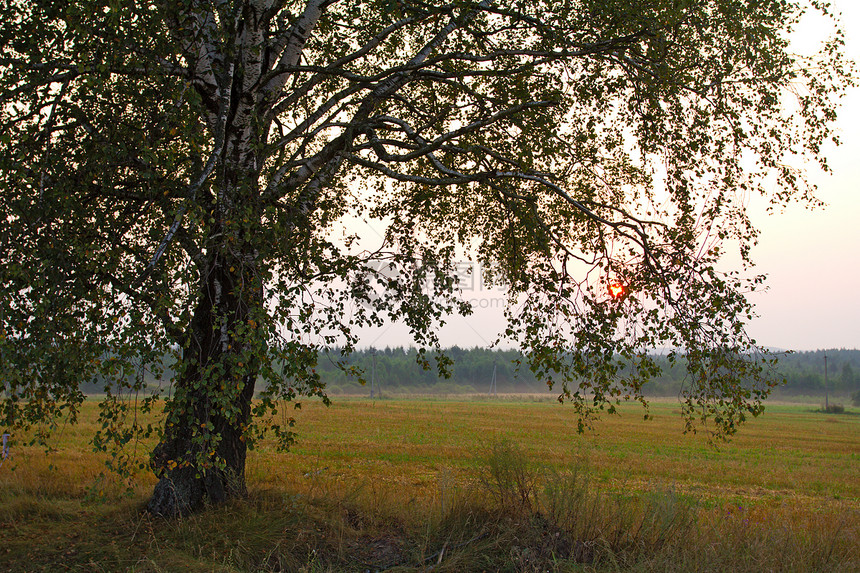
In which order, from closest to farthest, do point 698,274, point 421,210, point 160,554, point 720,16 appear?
point 160,554
point 698,274
point 720,16
point 421,210

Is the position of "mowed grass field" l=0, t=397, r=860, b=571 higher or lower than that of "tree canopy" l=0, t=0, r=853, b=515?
lower

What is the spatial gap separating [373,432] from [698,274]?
24204 mm

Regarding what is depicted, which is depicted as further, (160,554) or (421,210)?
(421,210)

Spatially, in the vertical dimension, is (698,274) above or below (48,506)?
above

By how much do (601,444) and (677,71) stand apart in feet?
76.5

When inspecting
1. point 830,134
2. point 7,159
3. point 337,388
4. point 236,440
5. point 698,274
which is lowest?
point 337,388

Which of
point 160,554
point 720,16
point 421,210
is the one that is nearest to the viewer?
point 160,554

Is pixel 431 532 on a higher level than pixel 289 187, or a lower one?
lower

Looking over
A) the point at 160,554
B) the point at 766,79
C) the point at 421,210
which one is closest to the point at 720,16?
the point at 766,79

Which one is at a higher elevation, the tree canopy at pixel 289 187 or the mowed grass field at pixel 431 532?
the tree canopy at pixel 289 187

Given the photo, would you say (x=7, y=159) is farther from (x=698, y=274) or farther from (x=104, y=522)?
(x=698, y=274)

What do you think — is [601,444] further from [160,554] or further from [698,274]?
[160,554]

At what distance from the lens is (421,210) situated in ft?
33.3

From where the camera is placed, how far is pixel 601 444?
2819 centimetres
